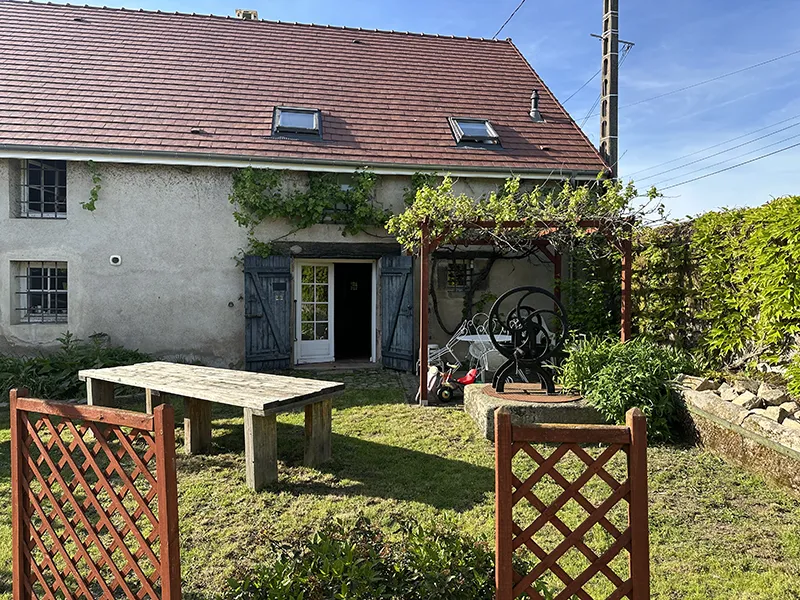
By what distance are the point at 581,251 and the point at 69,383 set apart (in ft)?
26.5

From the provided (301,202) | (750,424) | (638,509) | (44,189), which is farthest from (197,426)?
(44,189)

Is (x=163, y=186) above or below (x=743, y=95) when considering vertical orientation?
below

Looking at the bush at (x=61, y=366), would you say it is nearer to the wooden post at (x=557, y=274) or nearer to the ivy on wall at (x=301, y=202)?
the ivy on wall at (x=301, y=202)

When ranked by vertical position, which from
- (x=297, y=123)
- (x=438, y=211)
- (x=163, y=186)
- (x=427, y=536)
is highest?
(x=297, y=123)

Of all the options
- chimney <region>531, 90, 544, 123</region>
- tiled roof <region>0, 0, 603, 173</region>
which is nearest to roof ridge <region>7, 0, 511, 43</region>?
tiled roof <region>0, 0, 603, 173</region>

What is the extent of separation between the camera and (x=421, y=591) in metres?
2.10

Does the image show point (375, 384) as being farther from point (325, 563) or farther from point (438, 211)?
point (325, 563)

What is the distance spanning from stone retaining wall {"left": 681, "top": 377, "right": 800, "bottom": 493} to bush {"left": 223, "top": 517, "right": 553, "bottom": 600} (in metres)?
2.94

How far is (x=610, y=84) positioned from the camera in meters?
10.5

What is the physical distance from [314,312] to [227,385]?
5334mm

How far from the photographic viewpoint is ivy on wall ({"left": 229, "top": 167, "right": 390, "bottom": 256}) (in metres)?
8.92

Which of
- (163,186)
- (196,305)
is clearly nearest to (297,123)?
(163,186)

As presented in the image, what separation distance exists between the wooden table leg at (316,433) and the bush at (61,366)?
4.28 m

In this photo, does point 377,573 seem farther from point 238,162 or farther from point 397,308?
point 238,162
